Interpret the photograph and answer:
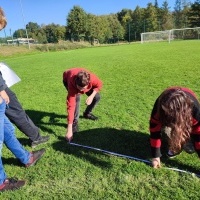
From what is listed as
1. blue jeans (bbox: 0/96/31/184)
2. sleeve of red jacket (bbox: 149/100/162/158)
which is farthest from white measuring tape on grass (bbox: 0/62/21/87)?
sleeve of red jacket (bbox: 149/100/162/158)

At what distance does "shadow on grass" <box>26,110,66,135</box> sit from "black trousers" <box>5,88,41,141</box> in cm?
60

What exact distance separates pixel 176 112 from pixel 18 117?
7.90ft

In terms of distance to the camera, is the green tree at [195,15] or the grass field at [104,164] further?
the green tree at [195,15]

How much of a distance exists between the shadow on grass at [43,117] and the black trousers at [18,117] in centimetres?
60

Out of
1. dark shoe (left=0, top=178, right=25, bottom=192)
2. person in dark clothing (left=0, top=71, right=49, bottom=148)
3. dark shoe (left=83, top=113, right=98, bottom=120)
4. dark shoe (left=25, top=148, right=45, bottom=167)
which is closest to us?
dark shoe (left=0, top=178, right=25, bottom=192)

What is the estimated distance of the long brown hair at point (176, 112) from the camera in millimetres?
2601

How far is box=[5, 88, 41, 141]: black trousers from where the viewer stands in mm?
3955

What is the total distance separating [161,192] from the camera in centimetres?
301

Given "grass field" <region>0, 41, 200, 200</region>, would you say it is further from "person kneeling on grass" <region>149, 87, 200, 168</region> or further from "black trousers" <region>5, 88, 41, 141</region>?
"person kneeling on grass" <region>149, 87, 200, 168</region>

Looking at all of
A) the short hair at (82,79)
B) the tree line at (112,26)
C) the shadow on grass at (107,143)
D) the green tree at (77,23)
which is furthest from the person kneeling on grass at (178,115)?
the green tree at (77,23)

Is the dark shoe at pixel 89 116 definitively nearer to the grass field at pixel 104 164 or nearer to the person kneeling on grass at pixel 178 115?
the grass field at pixel 104 164

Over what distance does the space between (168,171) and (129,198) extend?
2.16 feet

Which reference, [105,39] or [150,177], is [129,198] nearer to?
[150,177]

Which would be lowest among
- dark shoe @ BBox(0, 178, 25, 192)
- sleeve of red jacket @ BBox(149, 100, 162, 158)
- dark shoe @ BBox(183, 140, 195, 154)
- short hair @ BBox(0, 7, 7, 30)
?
dark shoe @ BBox(0, 178, 25, 192)
